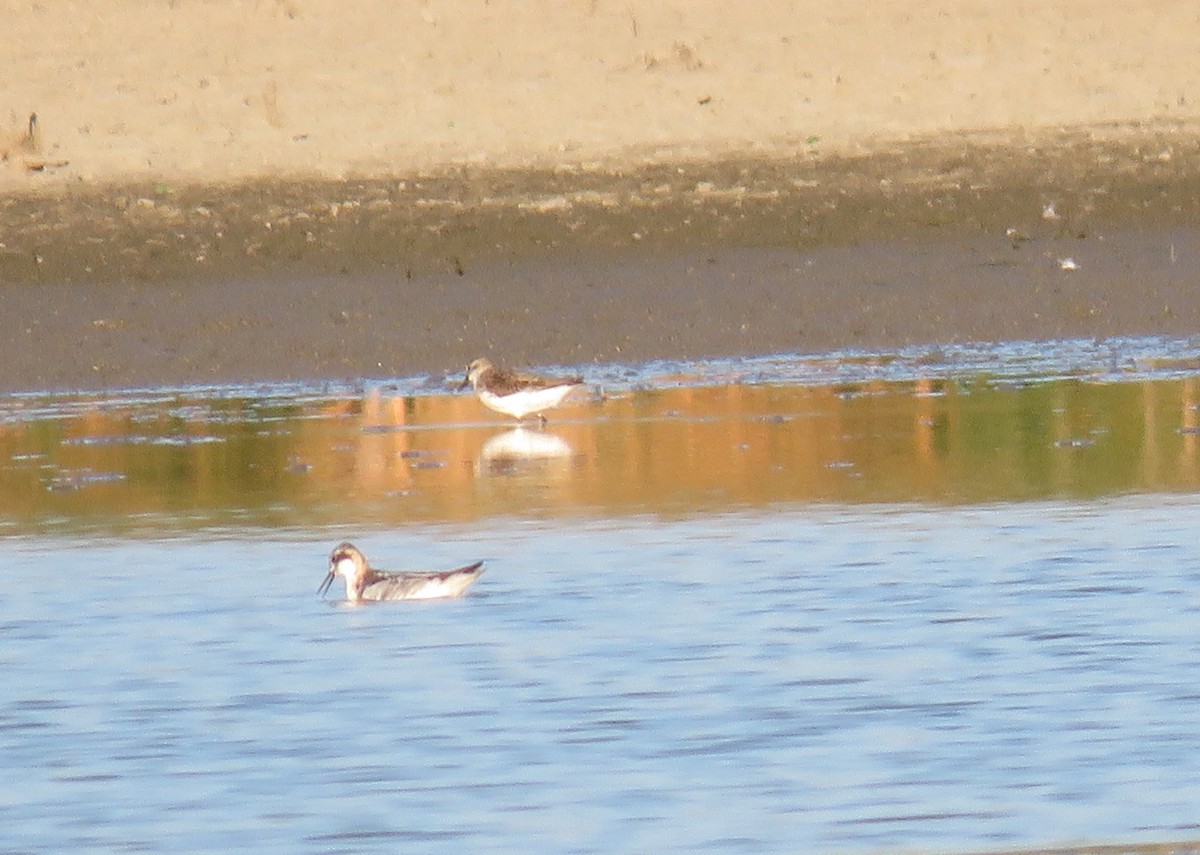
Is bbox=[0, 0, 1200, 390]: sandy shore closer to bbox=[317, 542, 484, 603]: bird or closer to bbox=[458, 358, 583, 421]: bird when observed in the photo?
bbox=[458, 358, 583, 421]: bird

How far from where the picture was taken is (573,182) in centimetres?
1605

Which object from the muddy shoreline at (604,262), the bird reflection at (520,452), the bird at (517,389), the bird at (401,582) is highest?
the muddy shoreline at (604,262)

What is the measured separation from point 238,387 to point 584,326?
1912mm

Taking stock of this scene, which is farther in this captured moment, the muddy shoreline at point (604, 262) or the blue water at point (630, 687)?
the muddy shoreline at point (604, 262)

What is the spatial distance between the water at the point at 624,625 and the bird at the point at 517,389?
7.1 inches

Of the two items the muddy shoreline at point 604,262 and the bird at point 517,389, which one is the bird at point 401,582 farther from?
the muddy shoreline at point 604,262

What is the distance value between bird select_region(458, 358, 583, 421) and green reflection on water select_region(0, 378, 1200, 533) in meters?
0.16

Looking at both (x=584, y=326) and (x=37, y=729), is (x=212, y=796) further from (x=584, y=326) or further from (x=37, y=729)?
(x=584, y=326)

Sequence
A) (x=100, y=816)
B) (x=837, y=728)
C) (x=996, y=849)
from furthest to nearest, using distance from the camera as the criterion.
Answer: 1. (x=837, y=728)
2. (x=100, y=816)
3. (x=996, y=849)

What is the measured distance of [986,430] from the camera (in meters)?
11.4

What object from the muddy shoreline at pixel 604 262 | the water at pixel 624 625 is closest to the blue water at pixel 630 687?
the water at pixel 624 625

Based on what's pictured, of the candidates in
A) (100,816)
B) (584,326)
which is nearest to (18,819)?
(100,816)

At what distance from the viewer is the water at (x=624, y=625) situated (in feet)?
18.9

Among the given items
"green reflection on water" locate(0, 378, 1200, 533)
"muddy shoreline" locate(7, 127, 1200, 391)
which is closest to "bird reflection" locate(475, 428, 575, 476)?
"green reflection on water" locate(0, 378, 1200, 533)
